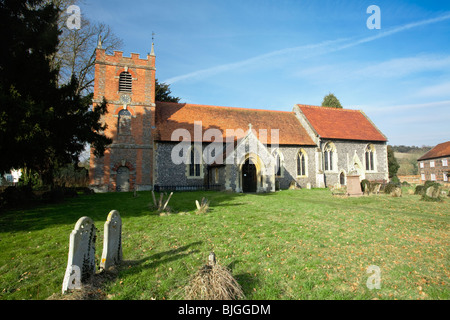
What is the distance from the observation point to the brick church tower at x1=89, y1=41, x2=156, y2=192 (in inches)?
788

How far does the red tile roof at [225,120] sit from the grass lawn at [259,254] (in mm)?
13649

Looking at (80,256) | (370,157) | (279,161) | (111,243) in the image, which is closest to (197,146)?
(279,161)

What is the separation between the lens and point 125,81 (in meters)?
21.3

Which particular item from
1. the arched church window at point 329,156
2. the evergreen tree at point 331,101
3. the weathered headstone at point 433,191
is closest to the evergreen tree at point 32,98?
the weathered headstone at point 433,191

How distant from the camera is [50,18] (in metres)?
11.4

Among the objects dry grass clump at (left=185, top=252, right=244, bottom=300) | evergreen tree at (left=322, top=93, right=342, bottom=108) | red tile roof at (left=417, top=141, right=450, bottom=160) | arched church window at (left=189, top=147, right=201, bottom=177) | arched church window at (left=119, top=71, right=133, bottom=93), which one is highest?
evergreen tree at (left=322, top=93, right=342, bottom=108)

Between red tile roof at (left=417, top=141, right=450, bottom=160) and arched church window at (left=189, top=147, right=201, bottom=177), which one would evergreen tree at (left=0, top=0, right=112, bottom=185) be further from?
red tile roof at (left=417, top=141, right=450, bottom=160)

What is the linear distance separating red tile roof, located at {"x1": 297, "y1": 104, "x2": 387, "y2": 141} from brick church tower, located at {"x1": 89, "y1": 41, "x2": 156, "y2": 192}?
1673 centimetres

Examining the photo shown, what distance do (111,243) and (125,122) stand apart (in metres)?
18.0

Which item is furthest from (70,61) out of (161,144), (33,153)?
(33,153)

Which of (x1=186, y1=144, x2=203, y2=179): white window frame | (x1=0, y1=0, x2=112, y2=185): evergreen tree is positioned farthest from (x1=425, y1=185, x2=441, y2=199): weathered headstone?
(x1=0, y1=0, x2=112, y2=185): evergreen tree

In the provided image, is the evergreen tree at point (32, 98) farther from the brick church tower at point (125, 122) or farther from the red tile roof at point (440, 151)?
the red tile roof at point (440, 151)
